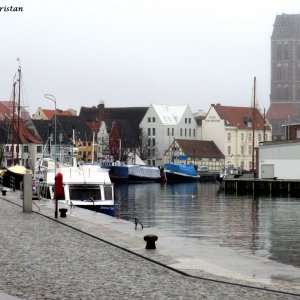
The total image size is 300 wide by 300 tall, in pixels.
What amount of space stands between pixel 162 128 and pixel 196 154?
12.2 meters

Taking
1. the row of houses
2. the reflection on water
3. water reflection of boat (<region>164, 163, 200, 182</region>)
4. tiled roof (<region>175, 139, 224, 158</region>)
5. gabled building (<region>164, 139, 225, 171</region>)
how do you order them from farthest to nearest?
tiled roof (<region>175, 139, 224, 158</region>) → the row of houses → gabled building (<region>164, 139, 225, 171</region>) → water reflection of boat (<region>164, 163, 200, 182</region>) → the reflection on water

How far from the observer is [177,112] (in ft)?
649

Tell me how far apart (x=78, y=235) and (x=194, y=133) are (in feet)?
565

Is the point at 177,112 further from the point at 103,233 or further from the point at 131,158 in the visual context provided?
the point at 103,233

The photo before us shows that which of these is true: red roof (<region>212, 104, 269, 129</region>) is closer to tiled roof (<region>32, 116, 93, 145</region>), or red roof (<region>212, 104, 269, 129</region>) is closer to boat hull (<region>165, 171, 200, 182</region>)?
tiled roof (<region>32, 116, 93, 145</region>)

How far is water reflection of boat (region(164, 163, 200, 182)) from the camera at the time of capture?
15975 centimetres

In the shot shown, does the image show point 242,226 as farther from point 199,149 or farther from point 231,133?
point 231,133

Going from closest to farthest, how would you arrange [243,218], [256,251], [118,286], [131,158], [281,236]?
[118,286]
[256,251]
[281,236]
[243,218]
[131,158]

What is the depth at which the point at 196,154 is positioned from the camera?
185 meters

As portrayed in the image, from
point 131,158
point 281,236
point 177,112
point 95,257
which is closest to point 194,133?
point 177,112

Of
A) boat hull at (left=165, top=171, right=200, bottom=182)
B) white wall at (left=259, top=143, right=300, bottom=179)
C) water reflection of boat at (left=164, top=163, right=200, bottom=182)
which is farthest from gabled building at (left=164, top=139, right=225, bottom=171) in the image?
white wall at (left=259, top=143, right=300, bottom=179)

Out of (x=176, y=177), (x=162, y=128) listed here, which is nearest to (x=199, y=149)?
(x=162, y=128)

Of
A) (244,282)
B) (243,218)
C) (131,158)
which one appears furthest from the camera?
(131,158)

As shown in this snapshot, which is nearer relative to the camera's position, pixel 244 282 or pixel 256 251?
pixel 244 282
